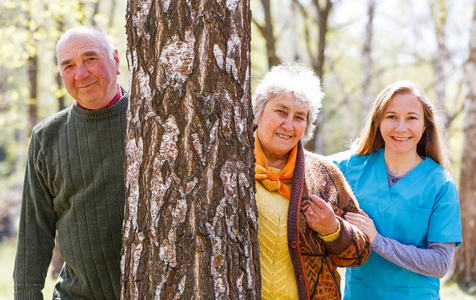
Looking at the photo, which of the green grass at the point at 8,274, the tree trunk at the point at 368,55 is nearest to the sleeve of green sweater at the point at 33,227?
the green grass at the point at 8,274

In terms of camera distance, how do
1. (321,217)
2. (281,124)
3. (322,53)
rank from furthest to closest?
(322,53) < (281,124) < (321,217)

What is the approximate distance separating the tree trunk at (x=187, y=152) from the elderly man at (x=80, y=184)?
1.88 ft

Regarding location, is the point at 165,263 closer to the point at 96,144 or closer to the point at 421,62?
the point at 96,144

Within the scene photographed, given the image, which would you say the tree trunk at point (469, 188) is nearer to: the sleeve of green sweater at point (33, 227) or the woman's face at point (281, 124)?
the woman's face at point (281, 124)

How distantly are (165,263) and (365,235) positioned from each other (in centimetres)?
120

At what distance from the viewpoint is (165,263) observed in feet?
6.28

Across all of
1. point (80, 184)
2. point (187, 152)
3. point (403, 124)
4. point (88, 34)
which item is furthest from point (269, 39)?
point (187, 152)

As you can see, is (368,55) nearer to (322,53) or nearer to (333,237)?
(322,53)

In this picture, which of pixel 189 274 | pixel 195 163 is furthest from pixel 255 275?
pixel 195 163

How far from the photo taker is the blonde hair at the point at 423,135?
9.96ft

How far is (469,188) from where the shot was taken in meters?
6.98

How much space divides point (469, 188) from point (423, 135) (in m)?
4.39

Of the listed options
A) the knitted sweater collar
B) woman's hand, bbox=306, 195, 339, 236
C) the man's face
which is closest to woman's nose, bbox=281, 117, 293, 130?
woman's hand, bbox=306, 195, 339, 236

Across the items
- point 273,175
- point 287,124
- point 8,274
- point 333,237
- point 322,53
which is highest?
point 322,53
